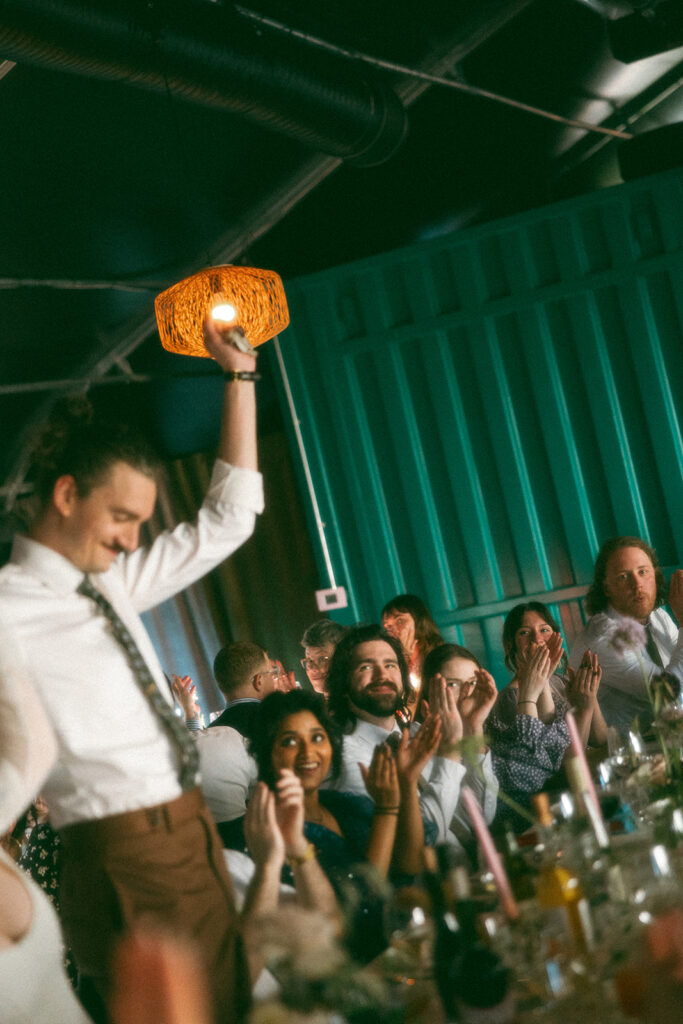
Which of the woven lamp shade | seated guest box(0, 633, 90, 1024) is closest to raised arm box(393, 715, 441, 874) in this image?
seated guest box(0, 633, 90, 1024)

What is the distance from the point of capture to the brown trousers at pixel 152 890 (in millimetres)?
1533

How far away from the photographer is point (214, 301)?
367 centimetres

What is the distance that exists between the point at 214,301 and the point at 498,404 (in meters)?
1.68

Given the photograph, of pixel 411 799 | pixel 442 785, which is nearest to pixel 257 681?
pixel 442 785

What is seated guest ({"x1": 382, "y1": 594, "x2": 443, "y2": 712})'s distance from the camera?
174 inches

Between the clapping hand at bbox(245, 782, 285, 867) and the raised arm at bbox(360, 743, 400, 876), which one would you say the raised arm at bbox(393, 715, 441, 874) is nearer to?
the raised arm at bbox(360, 743, 400, 876)

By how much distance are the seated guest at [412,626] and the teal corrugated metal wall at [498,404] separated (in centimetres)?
36

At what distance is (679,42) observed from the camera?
13.6 ft

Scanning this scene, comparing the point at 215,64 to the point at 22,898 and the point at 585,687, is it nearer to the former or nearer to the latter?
the point at 585,687

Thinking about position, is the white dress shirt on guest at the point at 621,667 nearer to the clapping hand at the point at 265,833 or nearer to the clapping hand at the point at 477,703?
the clapping hand at the point at 477,703

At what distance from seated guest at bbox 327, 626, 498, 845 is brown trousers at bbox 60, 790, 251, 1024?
0.94 m

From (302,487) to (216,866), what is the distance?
3.49 m

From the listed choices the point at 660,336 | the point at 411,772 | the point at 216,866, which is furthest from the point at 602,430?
the point at 216,866

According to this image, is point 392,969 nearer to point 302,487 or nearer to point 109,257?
point 302,487
